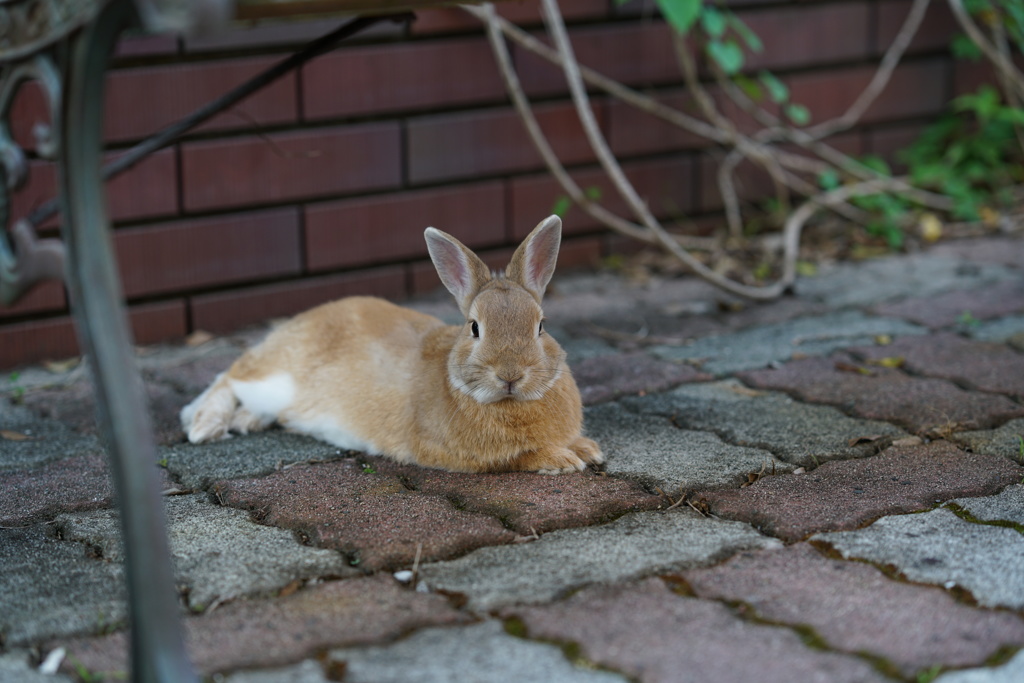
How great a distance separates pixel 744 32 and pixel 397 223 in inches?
68.4

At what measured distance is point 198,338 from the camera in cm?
411

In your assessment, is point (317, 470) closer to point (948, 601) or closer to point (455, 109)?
point (948, 601)

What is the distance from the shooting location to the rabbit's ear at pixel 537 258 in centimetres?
276

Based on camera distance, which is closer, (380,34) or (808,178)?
(380,34)

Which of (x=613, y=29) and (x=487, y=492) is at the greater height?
(x=613, y=29)

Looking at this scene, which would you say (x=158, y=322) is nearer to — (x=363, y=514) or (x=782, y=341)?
(x=363, y=514)

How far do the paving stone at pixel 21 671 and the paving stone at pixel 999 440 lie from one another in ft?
7.15

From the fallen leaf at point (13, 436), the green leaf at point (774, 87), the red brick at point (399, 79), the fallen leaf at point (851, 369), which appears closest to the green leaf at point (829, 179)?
the green leaf at point (774, 87)

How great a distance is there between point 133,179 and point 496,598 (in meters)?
2.48

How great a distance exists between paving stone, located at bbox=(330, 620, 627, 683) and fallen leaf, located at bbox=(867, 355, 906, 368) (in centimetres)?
212

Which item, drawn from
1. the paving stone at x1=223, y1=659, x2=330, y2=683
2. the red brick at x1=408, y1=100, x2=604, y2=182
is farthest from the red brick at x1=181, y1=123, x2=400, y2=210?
the paving stone at x1=223, y1=659, x2=330, y2=683

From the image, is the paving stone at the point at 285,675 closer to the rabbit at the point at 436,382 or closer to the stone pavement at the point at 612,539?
the stone pavement at the point at 612,539

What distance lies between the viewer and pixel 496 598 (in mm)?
2047

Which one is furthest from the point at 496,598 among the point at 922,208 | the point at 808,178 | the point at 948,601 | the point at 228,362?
the point at 922,208
